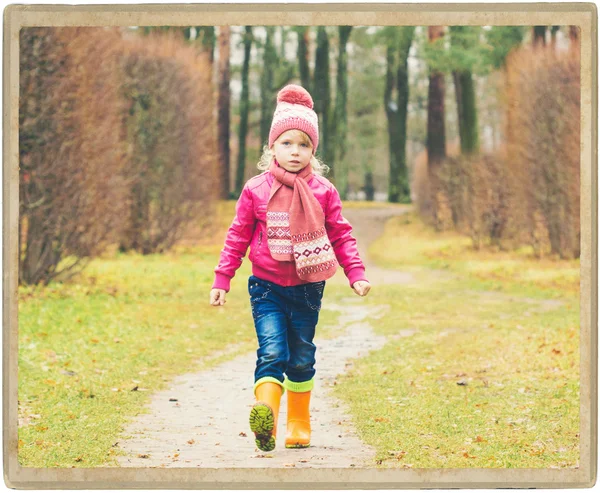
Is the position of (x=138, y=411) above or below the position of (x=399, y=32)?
below

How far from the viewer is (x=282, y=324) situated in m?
4.75

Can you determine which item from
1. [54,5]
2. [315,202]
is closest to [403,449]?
[315,202]

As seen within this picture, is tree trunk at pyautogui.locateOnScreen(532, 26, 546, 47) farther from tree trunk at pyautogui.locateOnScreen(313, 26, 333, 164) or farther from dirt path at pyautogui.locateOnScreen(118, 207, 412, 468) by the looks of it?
dirt path at pyautogui.locateOnScreen(118, 207, 412, 468)

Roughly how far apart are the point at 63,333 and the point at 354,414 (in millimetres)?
4105

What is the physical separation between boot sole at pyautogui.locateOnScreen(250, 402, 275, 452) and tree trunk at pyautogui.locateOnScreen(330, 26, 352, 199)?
8189 mm

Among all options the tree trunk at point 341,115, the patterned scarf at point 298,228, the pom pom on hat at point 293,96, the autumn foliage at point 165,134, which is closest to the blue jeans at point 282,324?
the patterned scarf at point 298,228

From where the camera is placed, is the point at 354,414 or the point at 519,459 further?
the point at 354,414

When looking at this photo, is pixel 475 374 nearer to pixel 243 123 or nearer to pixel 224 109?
pixel 224 109

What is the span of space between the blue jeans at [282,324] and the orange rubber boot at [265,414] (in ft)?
0.28

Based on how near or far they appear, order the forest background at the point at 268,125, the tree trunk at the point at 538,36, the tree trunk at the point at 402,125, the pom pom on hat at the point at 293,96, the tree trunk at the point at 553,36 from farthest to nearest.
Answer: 1. the tree trunk at the point at 402,125
2. the tree trunk at the point at 538,36
3. the tree trunk at the point at 553,36
4. the forest background at the point at 268,125
5. the pom pom on hat at the point at 293,96

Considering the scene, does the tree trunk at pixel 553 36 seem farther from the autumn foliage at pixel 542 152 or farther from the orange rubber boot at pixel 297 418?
the orange rubber boot at pixel 297 418

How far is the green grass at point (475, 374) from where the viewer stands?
17.7 ft

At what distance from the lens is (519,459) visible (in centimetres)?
513

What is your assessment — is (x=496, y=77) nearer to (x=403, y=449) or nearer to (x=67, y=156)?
(x=67, y=156)
